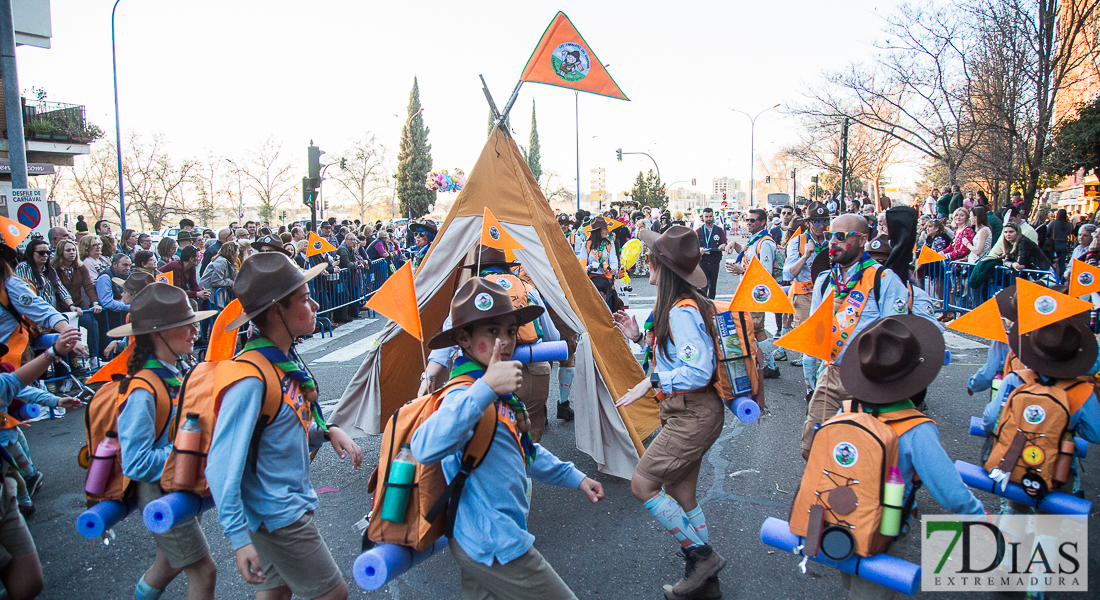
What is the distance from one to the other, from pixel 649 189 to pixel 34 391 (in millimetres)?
35129

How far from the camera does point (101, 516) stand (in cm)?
253

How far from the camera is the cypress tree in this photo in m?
61.7

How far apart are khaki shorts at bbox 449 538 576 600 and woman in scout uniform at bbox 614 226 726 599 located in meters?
1.13

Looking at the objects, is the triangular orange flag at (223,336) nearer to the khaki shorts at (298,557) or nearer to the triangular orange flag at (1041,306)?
the khaki shorts at (298,557)

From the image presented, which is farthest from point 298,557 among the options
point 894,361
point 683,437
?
point 894,361

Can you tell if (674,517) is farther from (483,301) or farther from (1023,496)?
(483,301)

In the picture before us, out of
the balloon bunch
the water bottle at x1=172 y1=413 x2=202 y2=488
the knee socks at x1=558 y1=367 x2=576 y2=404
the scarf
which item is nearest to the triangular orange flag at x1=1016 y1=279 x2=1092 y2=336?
the scarf

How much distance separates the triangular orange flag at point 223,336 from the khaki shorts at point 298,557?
0.92 metres

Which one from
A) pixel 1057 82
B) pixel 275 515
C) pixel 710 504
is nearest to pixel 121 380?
pixel 275 515

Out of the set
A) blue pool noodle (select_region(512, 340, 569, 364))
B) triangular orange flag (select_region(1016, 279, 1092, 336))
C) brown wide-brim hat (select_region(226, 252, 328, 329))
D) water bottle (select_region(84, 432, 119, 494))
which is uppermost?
brown wide-brim hat (select_region(226, 252, 328, 329))

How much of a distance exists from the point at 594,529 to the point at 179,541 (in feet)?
8.01

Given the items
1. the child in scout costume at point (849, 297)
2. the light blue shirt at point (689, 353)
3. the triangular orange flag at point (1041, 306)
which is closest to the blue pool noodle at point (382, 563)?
the light blue shirt at point (689, 353)

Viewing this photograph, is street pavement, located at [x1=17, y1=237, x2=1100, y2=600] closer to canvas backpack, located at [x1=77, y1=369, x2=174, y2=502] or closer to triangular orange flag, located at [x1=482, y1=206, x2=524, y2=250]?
canvas backpack, located at [x1=77, y1=369, x2=174, y2=502]

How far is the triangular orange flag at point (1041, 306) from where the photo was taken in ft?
10.1
